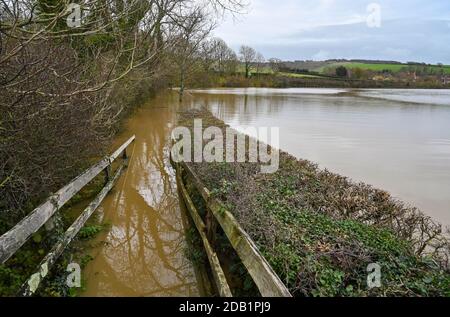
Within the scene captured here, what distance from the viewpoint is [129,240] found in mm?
5418

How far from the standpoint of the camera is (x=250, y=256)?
3.47m

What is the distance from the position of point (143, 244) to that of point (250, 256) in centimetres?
244

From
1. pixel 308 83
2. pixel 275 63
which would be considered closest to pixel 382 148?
pixel 308 83

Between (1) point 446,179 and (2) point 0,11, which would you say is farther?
(1) point 446,179

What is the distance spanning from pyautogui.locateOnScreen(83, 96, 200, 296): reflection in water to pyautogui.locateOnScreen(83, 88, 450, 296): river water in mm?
12

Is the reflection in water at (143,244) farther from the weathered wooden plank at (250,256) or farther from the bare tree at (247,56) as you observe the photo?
the bare tree at (247,56)

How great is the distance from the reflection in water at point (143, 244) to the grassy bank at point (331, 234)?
102 centimetres

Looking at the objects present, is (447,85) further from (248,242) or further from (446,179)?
(248,242)

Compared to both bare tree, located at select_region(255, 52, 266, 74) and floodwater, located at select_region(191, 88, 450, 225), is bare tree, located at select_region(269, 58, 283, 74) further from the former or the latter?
floodwater, located at select_region(191, 88, 450, 225)

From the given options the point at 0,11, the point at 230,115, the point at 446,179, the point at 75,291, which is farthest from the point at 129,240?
the point at 230,115

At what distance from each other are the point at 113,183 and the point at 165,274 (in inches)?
150

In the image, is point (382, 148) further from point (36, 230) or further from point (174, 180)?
point (36, 230)

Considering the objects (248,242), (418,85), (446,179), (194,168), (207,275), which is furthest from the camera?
(418,85)

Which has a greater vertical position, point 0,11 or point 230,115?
point 0,11
